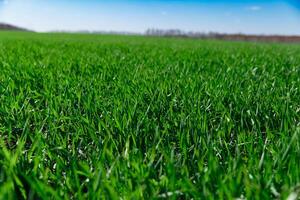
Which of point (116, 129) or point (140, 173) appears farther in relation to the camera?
point (116, 129)

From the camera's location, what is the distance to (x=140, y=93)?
8.85 ft

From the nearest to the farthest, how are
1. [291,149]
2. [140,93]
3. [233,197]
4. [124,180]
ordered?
[233,197] < [124,180] < [291,149] < [140,93]

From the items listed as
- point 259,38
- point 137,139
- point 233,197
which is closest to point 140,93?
point 137,139

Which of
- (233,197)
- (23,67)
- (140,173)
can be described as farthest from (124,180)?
(23,67)

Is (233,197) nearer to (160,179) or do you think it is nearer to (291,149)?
(160,179)

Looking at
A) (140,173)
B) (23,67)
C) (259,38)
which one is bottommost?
(259,38)

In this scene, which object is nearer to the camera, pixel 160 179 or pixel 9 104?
pixel 160 179

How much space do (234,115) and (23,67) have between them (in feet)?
9.06

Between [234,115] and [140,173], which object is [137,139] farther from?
[234,115]

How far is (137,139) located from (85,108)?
59 centimetres

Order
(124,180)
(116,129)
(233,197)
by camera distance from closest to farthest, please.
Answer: (233,197), (124,180), (116,129)

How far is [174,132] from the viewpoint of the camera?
2014mm

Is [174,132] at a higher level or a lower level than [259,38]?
higher

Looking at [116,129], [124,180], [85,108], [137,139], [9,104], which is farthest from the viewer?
[9,104]
